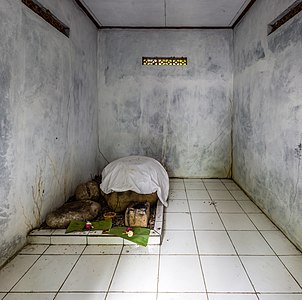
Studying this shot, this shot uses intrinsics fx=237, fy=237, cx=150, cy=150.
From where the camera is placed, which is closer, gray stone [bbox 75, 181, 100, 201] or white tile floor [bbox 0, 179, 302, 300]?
white tile floor [bbox 0, 179, 302, 300]

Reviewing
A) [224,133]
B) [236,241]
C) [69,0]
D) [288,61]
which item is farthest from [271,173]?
[69,0]

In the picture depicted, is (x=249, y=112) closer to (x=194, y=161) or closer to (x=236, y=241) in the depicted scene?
(x=194, y=161)

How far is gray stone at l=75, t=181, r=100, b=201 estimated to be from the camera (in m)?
3.32

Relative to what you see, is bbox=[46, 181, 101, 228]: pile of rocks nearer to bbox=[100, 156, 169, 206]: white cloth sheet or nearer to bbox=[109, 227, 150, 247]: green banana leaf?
bbox=[100, 156, 169, 206]: white cloth sheet

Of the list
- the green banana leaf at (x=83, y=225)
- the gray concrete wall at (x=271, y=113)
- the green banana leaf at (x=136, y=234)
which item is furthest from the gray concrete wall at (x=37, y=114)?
the gray concrete wall at (x=271, y=113)

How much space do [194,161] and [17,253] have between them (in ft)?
11.2

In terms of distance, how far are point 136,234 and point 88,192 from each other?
1.15m

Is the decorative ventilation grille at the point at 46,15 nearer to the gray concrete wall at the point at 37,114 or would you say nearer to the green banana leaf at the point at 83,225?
the gray concrete wall at the point at 37,114

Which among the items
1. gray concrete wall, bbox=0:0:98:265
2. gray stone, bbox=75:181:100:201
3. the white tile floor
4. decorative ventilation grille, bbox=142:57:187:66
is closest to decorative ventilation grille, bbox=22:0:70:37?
gray concrete wall, bbox=0:0:98:265

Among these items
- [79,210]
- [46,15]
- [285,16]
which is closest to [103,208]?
[79,210]

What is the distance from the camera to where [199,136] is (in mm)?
4734

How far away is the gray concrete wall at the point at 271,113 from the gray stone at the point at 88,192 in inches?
90.6

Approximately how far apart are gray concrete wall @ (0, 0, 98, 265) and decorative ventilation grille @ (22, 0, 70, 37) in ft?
0.19

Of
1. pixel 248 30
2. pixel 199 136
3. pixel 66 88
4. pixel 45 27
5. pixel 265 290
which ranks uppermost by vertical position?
pixel 248 30
